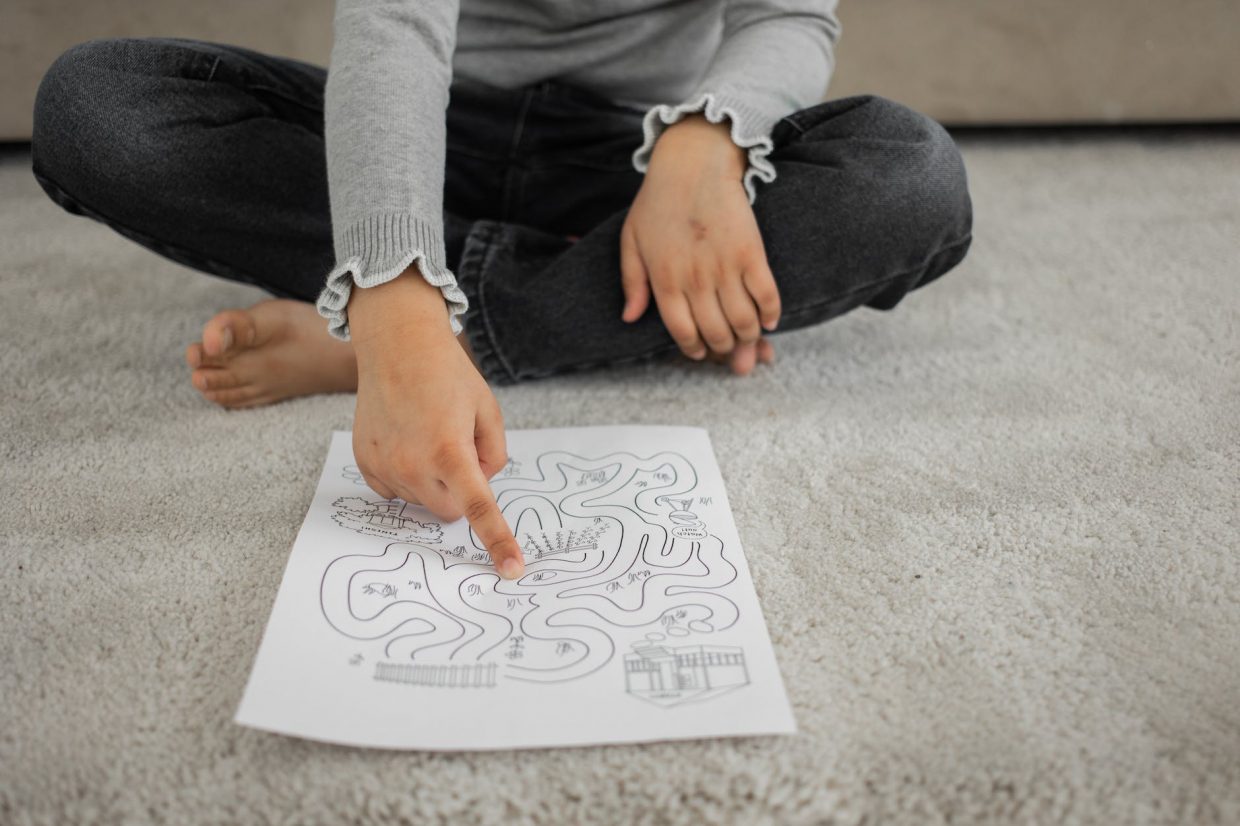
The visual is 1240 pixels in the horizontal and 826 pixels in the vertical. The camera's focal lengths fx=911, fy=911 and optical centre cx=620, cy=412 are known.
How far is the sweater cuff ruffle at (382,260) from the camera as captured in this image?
0.54 meters

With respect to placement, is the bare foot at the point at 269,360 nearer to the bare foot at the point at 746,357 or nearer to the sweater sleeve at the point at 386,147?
the sweater sleeve at the point at 386,147

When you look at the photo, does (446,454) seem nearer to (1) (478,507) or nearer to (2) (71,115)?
(1) (478,507)

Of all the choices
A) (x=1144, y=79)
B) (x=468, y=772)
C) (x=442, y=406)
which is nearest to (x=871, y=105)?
(x=442, y=406)

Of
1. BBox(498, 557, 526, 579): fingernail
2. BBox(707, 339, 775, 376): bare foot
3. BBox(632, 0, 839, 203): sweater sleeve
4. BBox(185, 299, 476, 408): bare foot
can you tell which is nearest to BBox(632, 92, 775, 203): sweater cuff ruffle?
BBox(632, 0, 839, 203): sweater sleeve

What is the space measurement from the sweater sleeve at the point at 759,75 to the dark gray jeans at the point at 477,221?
3 cm

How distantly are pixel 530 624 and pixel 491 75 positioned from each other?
506 millimetres

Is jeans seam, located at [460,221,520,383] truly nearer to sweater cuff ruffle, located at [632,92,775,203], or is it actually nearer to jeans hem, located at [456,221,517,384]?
jeans hem, located at [456,221,517,384]

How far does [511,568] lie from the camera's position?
49 centimetres

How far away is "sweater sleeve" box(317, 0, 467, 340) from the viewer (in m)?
0.55

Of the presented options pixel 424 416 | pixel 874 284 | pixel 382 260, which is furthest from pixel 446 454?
pixel 874 284

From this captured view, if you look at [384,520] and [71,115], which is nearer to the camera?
[384,520]

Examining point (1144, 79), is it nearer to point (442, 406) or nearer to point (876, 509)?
point (876, 509)

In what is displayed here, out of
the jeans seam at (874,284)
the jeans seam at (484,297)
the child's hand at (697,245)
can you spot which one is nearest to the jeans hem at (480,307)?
the jeans seam at (484,297)

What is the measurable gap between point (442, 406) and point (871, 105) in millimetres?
426
